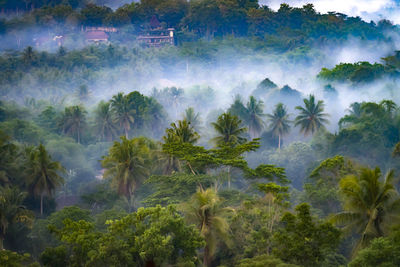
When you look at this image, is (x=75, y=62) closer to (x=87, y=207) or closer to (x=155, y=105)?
(x=155, y=105)

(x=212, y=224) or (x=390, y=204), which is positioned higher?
(x=390, y=204)

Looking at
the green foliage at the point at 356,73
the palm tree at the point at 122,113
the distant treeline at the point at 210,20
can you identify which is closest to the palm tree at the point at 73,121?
the palm tree at the point at 122,113

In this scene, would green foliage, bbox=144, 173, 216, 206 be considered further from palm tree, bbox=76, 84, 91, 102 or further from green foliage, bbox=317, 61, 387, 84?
green foliage, bbox=317, 61, 387, 84

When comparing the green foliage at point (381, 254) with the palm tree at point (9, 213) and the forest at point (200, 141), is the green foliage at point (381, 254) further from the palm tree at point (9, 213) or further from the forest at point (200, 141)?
the palm tree at point (9, 213)

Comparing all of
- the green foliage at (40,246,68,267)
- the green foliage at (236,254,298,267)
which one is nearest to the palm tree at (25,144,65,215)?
the green foliage at (40,246,68,267)

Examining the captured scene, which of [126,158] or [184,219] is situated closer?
[184,219]

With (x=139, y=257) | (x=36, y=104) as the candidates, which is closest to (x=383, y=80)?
(x=36, y=104)
